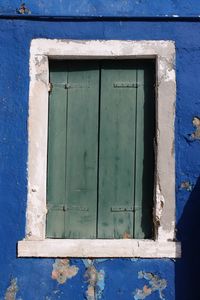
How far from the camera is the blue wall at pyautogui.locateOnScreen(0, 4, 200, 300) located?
5039 mm

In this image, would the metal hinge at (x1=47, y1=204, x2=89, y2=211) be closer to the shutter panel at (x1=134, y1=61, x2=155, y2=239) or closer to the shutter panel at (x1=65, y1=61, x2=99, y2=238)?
the shutter panel at (x1=65, y1=61, x2=99, y2=238)

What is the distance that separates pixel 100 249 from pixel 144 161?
74cm

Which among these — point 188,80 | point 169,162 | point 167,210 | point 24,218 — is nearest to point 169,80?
point 188,80

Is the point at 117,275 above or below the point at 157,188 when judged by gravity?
below

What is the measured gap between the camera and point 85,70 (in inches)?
207

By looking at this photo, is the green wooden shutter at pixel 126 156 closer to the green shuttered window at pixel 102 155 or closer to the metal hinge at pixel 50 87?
the green shuttered window at pixel 102 155

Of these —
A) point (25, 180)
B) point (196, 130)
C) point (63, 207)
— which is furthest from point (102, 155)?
point (196, 130)

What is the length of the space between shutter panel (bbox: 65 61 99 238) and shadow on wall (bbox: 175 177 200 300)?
68 centimetres

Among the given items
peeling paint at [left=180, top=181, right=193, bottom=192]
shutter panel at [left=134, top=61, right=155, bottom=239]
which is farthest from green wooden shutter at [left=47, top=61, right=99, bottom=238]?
peeling paint at [left=180, top=181, right=193, bottom=192]

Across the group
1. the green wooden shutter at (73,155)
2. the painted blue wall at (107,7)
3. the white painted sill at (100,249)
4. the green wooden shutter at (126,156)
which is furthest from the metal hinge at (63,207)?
the painted blue wall at (107,7)

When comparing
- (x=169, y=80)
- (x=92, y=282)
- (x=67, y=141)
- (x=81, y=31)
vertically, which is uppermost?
(x=81, y=31)

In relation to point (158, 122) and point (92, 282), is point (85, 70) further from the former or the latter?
point (92, 282)

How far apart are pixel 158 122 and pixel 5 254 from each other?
1.50 m

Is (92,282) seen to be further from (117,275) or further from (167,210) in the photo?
(167,210)
